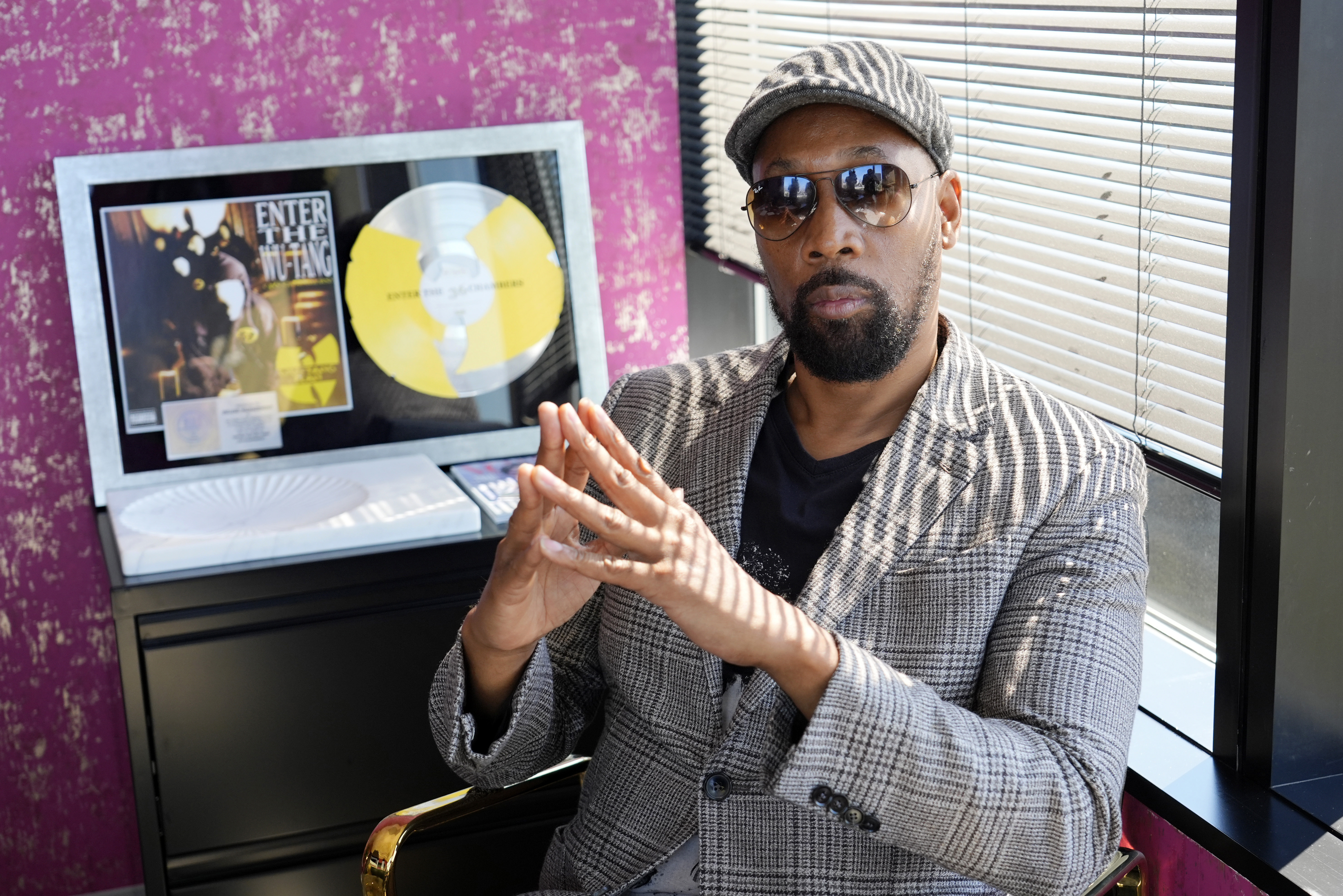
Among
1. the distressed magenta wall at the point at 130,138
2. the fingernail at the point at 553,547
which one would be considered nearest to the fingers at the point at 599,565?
the fingernail at the point at 553,547

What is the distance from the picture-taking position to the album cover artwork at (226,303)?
93.7 inches

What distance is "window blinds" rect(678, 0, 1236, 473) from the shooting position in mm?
1473

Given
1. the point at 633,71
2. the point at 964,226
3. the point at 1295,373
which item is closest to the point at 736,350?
the point at 964,226

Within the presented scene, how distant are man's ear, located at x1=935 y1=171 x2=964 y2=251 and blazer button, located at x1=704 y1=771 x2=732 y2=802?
0.67 meters

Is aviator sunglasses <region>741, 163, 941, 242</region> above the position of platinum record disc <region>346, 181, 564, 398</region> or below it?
above

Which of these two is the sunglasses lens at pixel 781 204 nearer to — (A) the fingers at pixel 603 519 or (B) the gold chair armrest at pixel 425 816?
(A) the fingers at pixel 603 519

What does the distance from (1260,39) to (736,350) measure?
729 millimetres

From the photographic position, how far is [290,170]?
2447 mm

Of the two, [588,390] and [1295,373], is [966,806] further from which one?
[588,390]

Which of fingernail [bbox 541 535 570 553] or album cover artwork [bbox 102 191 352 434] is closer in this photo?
fingernail [bbox 541 535 570 553]

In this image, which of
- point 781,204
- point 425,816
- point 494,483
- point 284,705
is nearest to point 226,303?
point 494,483

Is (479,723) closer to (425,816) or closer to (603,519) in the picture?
(425,816)

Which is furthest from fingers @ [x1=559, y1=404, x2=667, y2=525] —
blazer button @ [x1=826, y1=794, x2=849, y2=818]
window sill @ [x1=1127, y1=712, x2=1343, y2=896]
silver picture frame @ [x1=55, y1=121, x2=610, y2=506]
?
silver picture frame @ [x1=55, y1=121, x2=610, y2=506]

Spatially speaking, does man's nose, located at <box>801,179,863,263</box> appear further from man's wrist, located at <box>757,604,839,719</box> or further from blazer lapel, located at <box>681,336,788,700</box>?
man's wrist, located at <box>757,604,839,719</box>
